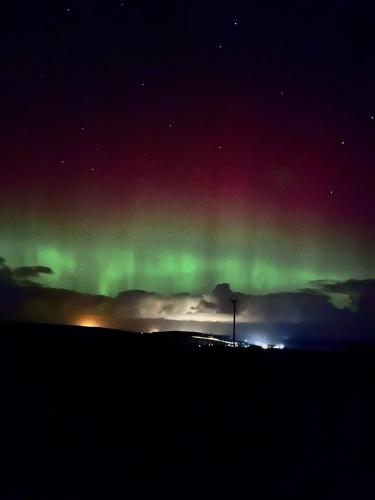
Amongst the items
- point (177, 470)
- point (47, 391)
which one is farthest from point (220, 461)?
point (47, 391)

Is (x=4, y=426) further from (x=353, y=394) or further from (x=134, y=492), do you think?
(x=353, y=394)

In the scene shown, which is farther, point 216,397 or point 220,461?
point 216,397

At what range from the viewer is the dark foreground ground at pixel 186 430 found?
32.1 ft

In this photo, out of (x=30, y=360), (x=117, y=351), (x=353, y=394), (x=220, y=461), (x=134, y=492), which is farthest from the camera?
(x=117, y=351)

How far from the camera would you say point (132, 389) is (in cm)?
1387

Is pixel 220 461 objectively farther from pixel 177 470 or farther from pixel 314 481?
pixel 314 481

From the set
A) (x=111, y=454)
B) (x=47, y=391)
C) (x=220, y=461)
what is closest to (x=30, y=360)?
(x=47, y=391)

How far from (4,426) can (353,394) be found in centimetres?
772

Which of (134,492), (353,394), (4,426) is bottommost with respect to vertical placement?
(134,492)

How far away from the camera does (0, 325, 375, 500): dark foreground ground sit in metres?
9.77

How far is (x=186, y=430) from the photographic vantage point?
39.0ft

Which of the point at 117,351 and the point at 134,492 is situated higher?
the point at 117,351

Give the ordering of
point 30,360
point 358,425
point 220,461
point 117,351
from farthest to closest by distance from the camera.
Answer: point 117,351 < point 30,360 < point 358,425 < point 220,461

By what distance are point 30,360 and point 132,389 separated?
4333 millimetres
